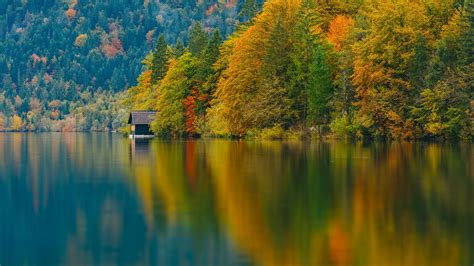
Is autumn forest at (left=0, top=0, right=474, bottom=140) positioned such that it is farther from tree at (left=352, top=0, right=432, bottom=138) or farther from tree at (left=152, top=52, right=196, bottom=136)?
tree at (left=152, top=52, right=196, bottom=136)

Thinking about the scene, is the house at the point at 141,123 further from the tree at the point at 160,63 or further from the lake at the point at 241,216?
the lake at the point at 241,216

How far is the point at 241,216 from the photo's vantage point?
23250 millimetres

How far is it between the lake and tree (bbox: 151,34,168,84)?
291 feet

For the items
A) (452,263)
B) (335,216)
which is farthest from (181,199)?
(452,263)

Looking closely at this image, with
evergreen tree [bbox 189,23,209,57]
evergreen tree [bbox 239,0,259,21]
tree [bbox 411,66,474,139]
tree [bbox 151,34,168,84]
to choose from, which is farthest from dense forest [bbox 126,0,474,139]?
tree [bbox 151,34,168,84]

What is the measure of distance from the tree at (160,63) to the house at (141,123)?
414 inches

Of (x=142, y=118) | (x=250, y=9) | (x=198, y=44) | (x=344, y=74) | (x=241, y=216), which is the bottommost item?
(x=241, y=216)

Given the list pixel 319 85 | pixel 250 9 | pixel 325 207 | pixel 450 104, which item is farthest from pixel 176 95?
pixel 325 207

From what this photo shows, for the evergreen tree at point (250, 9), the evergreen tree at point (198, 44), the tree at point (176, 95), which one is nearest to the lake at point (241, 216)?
the tree at point (176, 95)

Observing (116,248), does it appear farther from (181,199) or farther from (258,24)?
(258,24)

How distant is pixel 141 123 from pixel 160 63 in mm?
15097

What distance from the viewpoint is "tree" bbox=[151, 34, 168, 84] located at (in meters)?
128

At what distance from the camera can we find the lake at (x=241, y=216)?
17766mm

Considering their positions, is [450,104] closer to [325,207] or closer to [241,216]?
[325,207]
